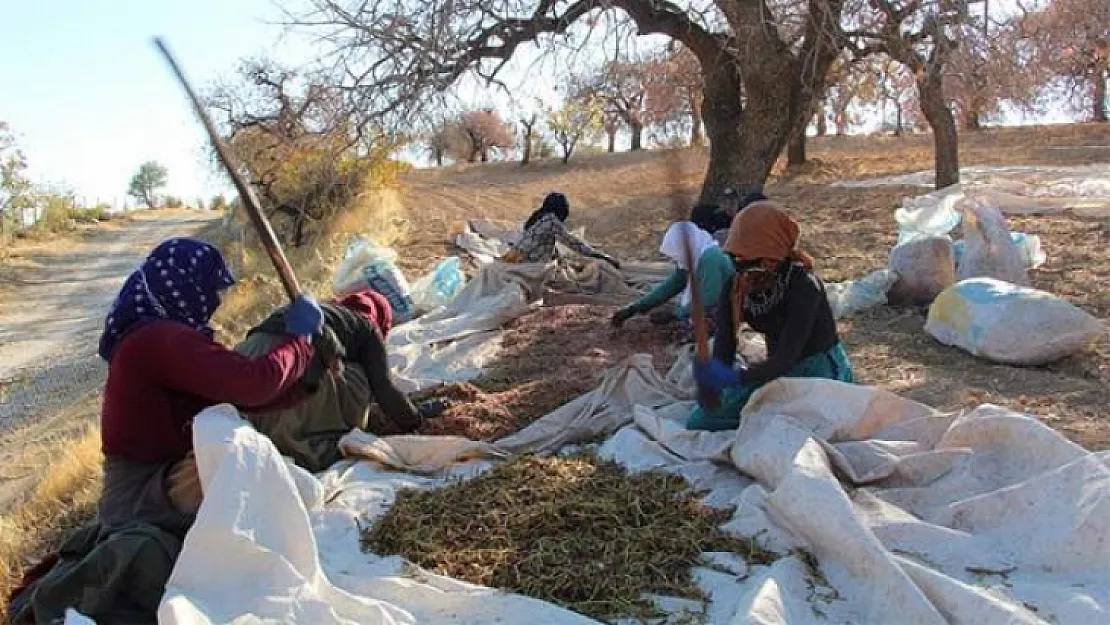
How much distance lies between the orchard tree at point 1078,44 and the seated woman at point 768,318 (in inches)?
205

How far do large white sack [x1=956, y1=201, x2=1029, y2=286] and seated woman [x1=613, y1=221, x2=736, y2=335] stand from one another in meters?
1.65

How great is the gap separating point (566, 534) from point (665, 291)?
250 cm

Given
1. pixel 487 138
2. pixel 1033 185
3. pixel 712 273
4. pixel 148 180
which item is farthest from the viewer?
pixel 148 180

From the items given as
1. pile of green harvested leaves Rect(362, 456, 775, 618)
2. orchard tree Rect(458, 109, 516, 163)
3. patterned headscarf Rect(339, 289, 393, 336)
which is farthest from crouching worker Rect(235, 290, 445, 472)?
orchard tree Rect(458, 109, 516, 163)

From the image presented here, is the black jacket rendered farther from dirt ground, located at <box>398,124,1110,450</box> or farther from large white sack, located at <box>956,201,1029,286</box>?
large white sack, located at <box>956,201,1029,286</box>

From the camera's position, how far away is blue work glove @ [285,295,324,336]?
112 inches

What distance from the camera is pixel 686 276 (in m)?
4.81

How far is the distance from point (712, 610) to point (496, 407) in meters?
1.81

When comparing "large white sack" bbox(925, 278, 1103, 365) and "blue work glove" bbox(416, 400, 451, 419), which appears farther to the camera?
"large white sack" bbox(925, 278, 1103, 365)

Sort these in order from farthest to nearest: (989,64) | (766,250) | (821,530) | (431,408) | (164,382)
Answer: (989,64)
(431,408)
(766,250)
(164,382)
(821,530)

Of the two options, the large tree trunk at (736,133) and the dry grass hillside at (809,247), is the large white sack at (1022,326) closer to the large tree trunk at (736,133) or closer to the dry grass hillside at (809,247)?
the dry grass hillside at (809,247)

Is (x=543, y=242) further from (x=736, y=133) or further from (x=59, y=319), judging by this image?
(x=59, y=319)

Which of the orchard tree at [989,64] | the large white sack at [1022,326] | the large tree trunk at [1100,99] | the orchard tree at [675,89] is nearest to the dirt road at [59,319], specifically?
the orchard tree at [675,89]

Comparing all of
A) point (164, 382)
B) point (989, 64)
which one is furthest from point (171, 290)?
point (989, 64)
